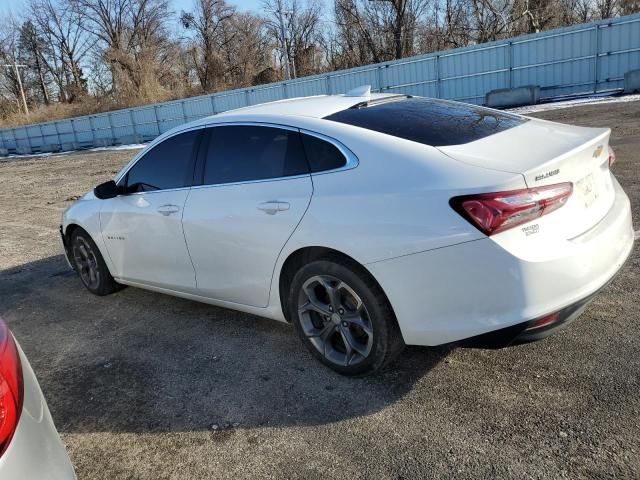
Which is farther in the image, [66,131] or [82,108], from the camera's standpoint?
[82,108]

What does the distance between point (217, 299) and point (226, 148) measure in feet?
3.53

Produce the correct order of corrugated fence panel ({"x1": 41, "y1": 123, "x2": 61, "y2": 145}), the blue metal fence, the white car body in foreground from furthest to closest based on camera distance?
1. corrugated fence panel ({"x1": 41, "y1": 123, "x2": 61, "y2": 145})
2. the blue metal fence
3. the white car body in foreground

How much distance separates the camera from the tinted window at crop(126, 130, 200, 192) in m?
3.96

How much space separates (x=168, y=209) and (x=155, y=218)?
0.62 ft

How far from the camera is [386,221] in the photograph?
8.85 feet

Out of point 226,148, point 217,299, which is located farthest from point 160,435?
point 226,148

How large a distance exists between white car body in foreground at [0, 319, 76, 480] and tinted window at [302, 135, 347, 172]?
1797mm

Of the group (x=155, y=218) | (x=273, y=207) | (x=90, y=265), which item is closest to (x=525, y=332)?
(x=273, y=207)

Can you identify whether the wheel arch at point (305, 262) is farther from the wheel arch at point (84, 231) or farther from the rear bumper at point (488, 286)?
Answer: the wheel arch at point (84, 231)

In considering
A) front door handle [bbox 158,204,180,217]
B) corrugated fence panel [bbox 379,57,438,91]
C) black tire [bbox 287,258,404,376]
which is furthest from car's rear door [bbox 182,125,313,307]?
corrugated fence panel [bbox 379,57,438,91]

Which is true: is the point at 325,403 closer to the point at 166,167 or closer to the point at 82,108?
the point at 166,167

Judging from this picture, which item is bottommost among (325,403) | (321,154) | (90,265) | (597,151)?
(325,403)

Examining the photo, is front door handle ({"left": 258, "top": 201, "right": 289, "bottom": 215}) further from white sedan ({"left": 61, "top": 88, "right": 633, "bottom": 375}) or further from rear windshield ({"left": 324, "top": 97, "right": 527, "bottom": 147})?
rear windshield ({"left": 324, "top": 97, "right": 527, "bottom": 147})

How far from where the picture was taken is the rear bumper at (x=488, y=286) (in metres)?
2.47
